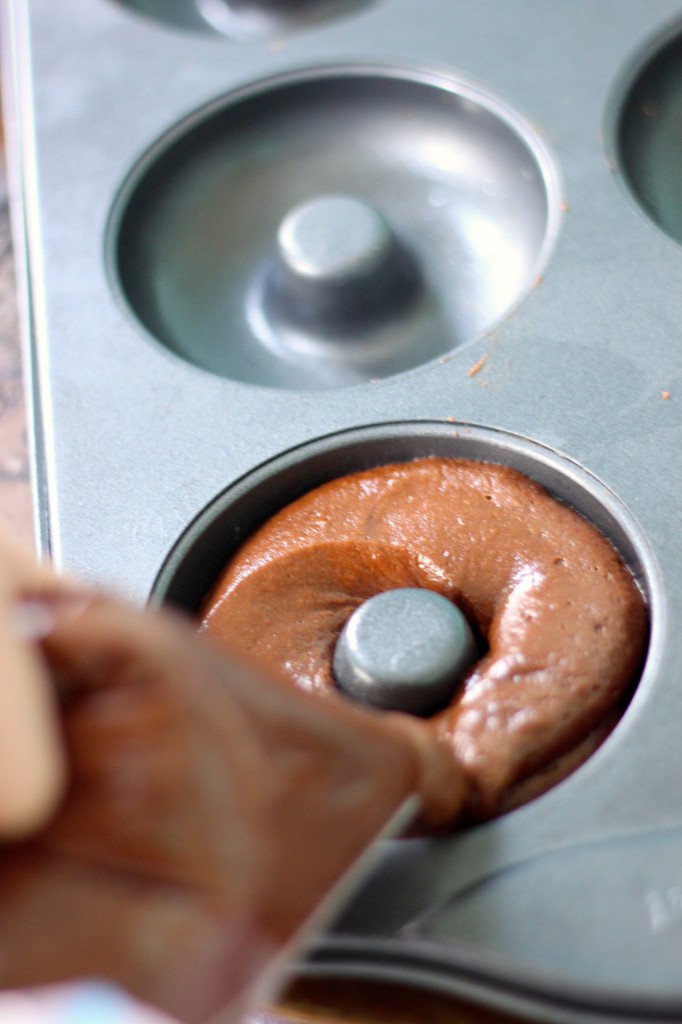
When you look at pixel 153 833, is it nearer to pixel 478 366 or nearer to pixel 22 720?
pixel 22 720

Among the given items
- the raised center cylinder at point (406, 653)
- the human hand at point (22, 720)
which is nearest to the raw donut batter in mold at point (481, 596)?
the raised center cylinder at point (406, 653)

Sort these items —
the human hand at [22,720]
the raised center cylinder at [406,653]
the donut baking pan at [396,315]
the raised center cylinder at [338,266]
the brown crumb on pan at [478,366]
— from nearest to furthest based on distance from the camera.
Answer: the human hand at [22,720] → the donut baking pan at [396,315] → the raised center cylinder at [406,653] → the brown crumb on pan at [478,366] → the raised center cylinder at [338,266]

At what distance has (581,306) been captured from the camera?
100 cm

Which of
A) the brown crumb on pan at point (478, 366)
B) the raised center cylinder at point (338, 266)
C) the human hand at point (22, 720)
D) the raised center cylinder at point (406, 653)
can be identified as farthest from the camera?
the raised center cylinder at point (338, 266)

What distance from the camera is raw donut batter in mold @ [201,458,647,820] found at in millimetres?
771

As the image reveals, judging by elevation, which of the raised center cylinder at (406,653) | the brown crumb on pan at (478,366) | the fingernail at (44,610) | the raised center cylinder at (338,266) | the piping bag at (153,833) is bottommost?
the piping bag at (153,833)

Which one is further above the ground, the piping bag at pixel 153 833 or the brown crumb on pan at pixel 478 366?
the brown crumb on pan at pixel 478 366

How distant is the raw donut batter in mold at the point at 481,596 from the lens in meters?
0.77

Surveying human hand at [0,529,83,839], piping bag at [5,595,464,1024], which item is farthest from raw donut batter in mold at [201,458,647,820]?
human hand at [0,529,83,839]

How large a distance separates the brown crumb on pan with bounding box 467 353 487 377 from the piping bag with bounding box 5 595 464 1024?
1.70ft

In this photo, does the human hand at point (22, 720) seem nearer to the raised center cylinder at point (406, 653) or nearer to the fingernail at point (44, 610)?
the fingernail at point (44, 610)

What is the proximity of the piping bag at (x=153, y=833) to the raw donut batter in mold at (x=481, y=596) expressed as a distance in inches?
10.6

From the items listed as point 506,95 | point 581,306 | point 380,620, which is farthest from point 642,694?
point 506,95

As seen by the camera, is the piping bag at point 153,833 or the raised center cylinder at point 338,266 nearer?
the piping bag at point 153,833
